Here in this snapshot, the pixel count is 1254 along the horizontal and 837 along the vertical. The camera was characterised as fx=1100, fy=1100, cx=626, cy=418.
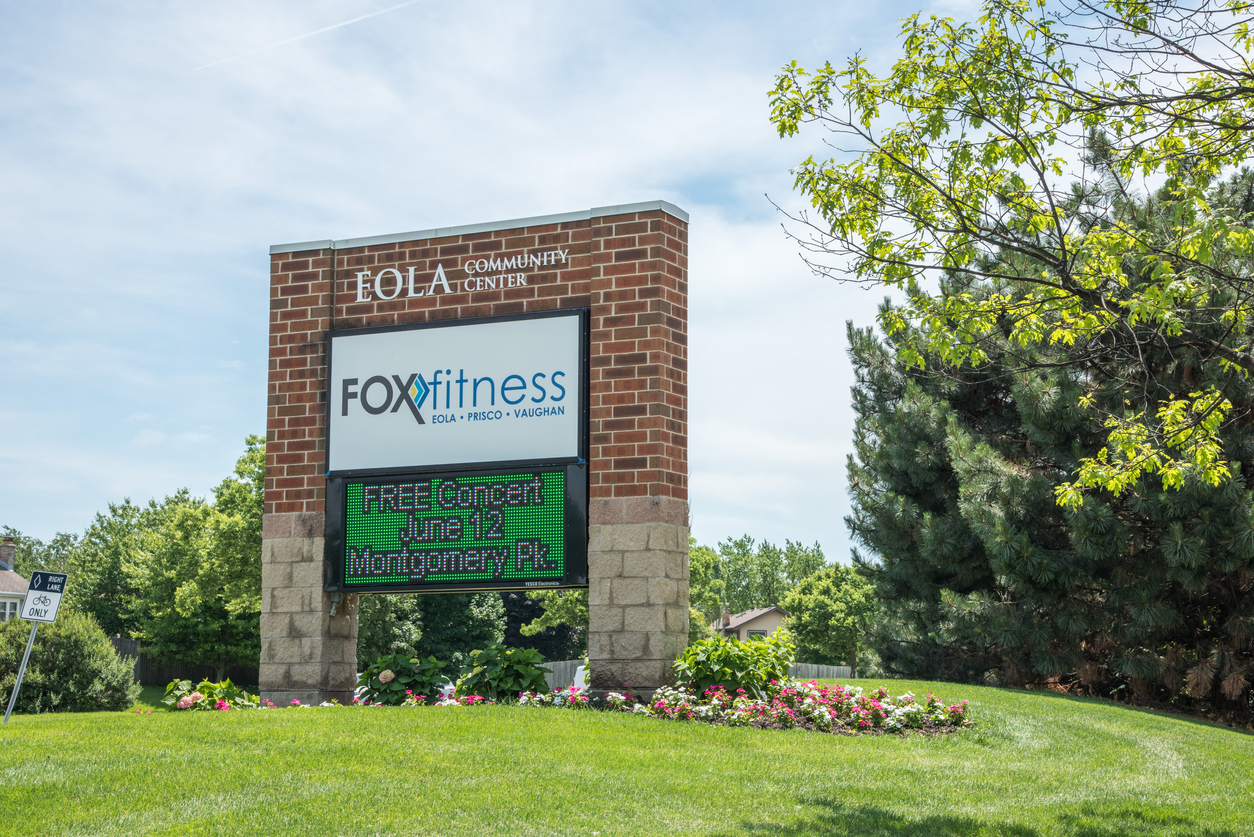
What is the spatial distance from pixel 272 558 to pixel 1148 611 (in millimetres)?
13164

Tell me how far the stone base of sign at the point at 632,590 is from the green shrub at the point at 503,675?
2.64 ft

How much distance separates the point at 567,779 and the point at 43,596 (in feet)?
25.2

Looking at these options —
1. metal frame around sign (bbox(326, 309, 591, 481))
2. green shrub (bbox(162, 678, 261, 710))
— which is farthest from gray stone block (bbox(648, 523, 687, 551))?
green shrub (bbox(162, 678, 261, 710))

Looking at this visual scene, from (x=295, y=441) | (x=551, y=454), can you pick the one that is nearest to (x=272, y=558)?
(x=295, y=441)

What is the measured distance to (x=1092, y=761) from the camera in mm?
10219

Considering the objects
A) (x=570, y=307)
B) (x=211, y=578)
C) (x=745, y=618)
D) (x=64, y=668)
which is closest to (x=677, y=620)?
(x=570, y=307)

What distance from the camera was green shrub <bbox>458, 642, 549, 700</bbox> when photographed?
478 inches

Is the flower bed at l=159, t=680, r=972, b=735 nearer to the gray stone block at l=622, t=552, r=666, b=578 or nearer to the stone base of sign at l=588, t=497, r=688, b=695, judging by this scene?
the stone base of sign at l=588, t=497, r=688, b=695

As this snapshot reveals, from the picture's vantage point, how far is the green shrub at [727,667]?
11.5m

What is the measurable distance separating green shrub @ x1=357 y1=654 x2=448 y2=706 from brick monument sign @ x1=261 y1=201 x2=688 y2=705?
59 centimetres

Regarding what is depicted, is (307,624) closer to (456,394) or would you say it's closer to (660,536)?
(456,394)

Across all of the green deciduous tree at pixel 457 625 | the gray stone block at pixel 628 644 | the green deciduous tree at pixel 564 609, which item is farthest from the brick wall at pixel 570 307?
the green deciduous tree at pixel 457 625

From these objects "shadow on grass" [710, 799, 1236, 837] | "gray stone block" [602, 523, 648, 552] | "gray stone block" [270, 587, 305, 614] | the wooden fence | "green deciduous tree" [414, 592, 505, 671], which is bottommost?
the wooden fence

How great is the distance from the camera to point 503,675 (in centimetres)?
1224
